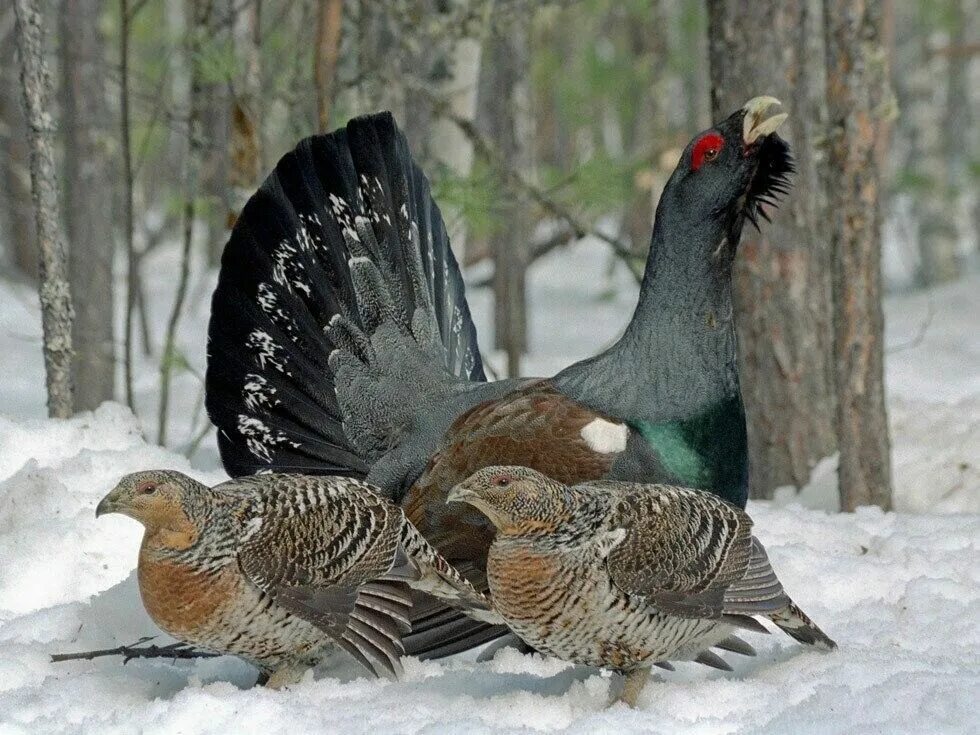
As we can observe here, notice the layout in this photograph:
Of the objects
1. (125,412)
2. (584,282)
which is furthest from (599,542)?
(584,282)

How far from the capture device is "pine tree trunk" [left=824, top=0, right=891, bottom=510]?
5.60m

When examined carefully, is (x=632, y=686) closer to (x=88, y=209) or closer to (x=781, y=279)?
(x=781, y=279)

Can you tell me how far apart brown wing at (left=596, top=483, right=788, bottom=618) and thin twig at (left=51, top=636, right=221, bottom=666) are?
3.94 ft

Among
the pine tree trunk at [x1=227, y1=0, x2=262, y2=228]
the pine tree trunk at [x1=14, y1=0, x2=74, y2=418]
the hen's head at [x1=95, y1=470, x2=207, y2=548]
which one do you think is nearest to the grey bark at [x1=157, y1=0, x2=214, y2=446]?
the pine tree trunk at [x1=227, y1=0, x2=262, y2=228]

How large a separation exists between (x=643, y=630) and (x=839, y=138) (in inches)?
124

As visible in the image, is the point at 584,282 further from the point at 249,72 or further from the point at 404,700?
the point at 404,700

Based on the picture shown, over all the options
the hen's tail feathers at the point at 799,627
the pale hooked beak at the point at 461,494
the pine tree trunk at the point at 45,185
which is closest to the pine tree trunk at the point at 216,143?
the pine tree trunk at the point at 45,185

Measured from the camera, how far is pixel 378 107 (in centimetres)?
682

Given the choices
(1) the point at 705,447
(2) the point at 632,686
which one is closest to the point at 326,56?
(1) the point at 705,447

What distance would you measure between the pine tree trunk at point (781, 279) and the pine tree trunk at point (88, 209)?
3.80 metres

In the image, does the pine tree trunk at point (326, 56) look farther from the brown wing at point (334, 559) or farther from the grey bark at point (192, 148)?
the brown wing at point (334, 559)

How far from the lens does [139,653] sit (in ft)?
11.8

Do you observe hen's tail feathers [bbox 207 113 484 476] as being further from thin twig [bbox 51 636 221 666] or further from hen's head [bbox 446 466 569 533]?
hen's head [bbox 446 466 569 533]

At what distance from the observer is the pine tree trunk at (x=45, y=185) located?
4.71 m
